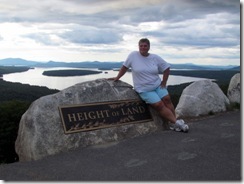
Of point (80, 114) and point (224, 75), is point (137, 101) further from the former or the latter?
point (224, 75)

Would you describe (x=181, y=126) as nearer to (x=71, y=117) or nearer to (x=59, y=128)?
(x=71, y=117)

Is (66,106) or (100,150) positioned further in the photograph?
(66,106)

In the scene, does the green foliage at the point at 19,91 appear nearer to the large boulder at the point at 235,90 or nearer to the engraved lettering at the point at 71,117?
the large boulder at the point at 235,90

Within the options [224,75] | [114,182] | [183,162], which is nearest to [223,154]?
[183,162]

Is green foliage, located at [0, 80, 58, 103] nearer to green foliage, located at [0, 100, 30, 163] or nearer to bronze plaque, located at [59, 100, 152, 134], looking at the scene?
green foliage, located at [0, 100, 30, 163]

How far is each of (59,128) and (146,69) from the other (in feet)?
6.60

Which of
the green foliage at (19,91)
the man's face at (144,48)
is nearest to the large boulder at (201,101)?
the man's face at (144,48)

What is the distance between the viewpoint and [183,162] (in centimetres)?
496

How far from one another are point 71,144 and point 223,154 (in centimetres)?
245

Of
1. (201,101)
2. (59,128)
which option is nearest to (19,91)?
(201,101)

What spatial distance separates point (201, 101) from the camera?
364 inches

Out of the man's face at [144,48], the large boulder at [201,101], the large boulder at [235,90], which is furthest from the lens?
the large boulder at [235,90]

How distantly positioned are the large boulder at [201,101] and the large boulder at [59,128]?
8.25 feet

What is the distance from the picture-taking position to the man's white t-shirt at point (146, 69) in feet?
22.4
